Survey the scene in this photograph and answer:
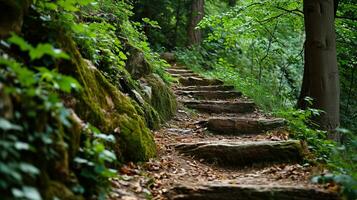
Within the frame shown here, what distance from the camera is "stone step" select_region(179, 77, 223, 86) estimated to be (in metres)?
10.3

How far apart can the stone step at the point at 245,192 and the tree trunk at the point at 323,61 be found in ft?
11.0

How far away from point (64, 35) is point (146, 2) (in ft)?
38.1

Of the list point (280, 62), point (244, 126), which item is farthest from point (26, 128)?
point (280, 62)

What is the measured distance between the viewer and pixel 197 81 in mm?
10586

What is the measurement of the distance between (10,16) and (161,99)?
4.46 meters

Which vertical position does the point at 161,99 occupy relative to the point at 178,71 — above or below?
below

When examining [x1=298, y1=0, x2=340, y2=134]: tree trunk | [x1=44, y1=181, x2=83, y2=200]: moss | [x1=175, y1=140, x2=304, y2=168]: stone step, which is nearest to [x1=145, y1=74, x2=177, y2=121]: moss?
[x1=175, y1=140, x2=304, y2=168]: stone step

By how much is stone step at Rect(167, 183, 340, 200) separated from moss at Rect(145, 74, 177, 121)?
339cm

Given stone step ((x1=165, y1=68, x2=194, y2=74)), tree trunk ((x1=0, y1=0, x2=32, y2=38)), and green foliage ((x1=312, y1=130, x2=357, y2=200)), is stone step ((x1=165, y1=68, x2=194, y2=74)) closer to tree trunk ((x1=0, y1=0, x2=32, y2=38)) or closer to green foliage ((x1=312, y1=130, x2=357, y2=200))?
green foliage ((x1=312, y1=130, x2=357, y2=200))

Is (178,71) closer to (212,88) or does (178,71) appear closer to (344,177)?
(212,88)

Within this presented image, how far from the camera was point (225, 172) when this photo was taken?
15.7 ft

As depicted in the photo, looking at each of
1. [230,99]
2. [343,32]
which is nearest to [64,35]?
[230,99]

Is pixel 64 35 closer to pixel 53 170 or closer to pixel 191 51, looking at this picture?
pixel 53 170

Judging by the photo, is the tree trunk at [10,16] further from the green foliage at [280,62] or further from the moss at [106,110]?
the green foliage at [280,62]
